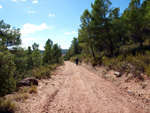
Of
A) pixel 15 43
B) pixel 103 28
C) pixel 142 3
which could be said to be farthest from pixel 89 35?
pixel 15 43

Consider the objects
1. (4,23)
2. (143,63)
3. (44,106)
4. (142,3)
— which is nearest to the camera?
(44,106)

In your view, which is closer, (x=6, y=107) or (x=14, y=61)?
(x=6, y=107)

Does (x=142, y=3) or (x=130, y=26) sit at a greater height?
(x=142, y=3)

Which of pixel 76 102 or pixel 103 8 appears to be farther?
pixel 103 8

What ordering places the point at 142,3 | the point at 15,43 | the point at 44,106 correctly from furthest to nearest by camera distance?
the point at 142,3 → the point at 15,43 → the point at 44,106

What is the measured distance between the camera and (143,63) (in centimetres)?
738

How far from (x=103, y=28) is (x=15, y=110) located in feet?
Answer: 51.2

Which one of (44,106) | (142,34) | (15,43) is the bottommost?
(44,106)

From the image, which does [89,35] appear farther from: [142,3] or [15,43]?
[15,43]

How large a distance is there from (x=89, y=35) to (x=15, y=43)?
12839 millimetres

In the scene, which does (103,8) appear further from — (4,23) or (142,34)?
(4,23)

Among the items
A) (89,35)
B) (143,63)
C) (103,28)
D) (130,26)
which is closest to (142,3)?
(130,26)

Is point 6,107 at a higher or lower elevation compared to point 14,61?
lower

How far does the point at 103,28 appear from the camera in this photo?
53.4 feet
